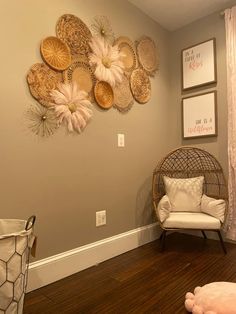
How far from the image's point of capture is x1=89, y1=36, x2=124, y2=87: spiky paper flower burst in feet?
6.58

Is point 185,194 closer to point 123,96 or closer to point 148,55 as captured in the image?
point 123,96

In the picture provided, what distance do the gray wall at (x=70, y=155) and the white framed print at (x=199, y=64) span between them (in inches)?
14.2

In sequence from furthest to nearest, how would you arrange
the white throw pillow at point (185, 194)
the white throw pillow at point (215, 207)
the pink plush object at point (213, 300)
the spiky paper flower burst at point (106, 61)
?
1. the white throw pillow at point (185, 194)
2. the white throw pillow at point (215, 207)
3. the spiky paper flower burst at point (106, 61)
4. the pink plush object at point (213, 300)

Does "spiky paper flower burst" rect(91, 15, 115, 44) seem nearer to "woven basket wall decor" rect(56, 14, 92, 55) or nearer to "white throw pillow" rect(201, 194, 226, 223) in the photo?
"woven basket wall decor" rect(56, 14, 92, 55)

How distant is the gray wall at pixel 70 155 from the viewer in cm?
153

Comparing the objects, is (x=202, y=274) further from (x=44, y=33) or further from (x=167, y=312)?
(x=44, y=33)

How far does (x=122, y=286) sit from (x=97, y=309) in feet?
0.95

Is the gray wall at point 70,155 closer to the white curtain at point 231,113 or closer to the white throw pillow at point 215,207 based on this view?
the white throw pillow at point 215,207

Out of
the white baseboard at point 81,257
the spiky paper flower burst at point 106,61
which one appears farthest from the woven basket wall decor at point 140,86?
the white baseboard at point 81,257

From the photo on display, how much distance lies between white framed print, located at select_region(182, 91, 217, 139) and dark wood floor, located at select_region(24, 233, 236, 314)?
47.1 inches

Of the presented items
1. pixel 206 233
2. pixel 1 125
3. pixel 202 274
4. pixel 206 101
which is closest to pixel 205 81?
pixel 206 101

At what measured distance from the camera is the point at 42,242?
5.41ft

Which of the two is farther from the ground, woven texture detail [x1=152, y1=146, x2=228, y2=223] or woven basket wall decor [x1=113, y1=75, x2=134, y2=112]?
woven basket wall decor [x1=113, y1=75, x2=134, y2=112]

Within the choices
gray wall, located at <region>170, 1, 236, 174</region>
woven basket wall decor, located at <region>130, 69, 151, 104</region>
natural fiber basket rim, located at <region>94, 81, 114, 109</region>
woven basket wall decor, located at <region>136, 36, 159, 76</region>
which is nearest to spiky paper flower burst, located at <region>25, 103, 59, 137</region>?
natural fiber basket rim, located at <region>94, 81, 114, 109</region>
